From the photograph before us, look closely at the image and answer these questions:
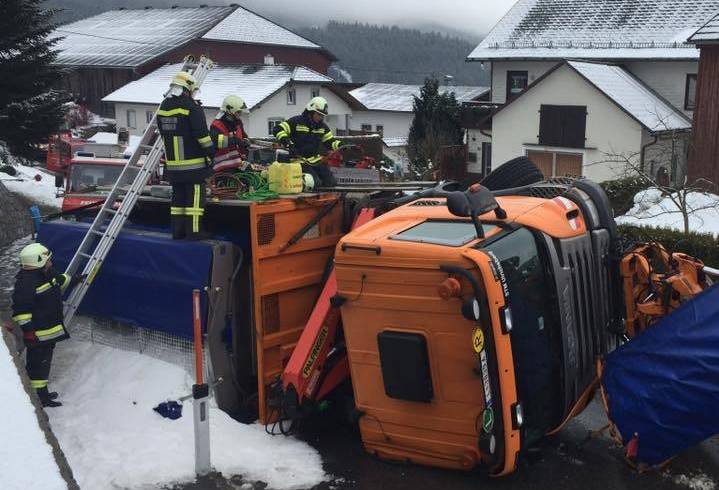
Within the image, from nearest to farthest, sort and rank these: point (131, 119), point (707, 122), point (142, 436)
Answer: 1. point (142, 436)
2. point (707, 122)
3. point (131, 119)

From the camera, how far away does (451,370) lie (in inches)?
195

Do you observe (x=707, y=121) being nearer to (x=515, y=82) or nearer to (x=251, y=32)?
(x=515, y=82)

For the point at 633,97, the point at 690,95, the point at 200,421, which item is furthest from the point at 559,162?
the point at 200,421

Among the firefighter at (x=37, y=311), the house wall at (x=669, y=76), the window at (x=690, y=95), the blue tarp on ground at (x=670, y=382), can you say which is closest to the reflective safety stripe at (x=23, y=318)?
the firefighter at (x=37, y=311)

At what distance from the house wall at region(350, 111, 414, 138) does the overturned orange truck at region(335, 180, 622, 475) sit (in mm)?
42601

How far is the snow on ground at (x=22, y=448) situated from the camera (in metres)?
4.25

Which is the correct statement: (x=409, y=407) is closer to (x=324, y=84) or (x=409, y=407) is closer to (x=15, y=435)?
(x=15, y=435)

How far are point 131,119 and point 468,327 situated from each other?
43568 mm

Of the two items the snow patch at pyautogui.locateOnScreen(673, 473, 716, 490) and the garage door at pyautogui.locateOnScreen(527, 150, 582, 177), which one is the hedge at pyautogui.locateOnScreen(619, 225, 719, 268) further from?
the garage door at pyautogui.locateOnScreen(527, 150, 582, 177)

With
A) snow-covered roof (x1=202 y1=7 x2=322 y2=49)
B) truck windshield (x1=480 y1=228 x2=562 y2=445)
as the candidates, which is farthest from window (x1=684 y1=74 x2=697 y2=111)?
snow-covered roof (x1=202 y1=7 x2=322 y2=49)

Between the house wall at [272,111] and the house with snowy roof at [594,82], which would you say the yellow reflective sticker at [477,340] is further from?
the house wall at [272,111]

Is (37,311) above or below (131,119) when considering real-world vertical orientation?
below

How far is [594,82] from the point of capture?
2541cm

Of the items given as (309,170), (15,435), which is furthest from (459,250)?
(309,170)
